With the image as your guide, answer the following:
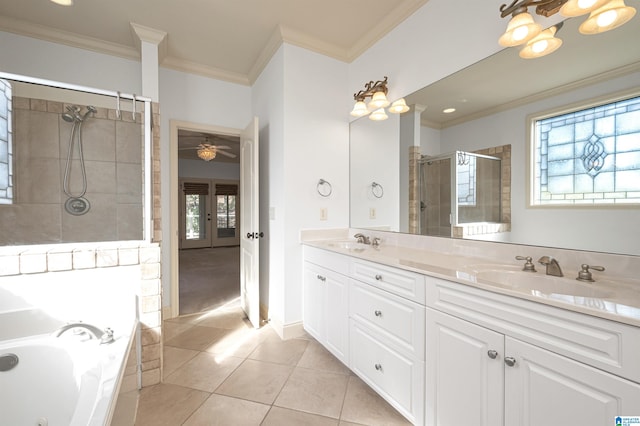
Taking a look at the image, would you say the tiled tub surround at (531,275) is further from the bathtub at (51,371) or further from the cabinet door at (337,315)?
the bathtub at (51,371)

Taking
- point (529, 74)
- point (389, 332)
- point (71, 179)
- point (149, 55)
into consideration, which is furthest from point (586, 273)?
point (149, 55)

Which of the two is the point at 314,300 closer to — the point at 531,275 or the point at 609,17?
the point at 531,275

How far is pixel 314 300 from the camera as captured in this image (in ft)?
7.77

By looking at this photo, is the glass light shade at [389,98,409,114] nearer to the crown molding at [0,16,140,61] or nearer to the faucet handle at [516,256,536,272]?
the faucet handle at [516,256,536,272]

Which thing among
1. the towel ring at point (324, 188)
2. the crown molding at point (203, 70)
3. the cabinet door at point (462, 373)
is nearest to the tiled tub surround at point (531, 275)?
the cabinet door at point (462, 373)

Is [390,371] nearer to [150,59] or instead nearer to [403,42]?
[403,42]

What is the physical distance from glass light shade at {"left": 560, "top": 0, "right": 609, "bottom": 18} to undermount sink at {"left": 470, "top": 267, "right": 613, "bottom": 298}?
116 cm

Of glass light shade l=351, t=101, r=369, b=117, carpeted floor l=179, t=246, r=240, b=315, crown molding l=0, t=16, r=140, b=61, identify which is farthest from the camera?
carpeted floor l=179, t=246, r=240, b=315

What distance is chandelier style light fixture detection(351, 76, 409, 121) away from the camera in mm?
2246

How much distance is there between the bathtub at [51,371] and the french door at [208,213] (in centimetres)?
683

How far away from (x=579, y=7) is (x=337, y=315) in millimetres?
2144

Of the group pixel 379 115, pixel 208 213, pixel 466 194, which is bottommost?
pixel 208 213

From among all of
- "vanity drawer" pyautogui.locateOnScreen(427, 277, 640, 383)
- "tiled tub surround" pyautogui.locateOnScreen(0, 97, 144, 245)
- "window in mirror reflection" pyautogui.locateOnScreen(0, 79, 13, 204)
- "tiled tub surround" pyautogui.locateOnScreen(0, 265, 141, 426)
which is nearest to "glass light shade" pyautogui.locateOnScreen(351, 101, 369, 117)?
"vanity drawer" pyautogui.locateOnScreen(427, 277, 640, 383)

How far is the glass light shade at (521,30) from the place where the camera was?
1.28m
